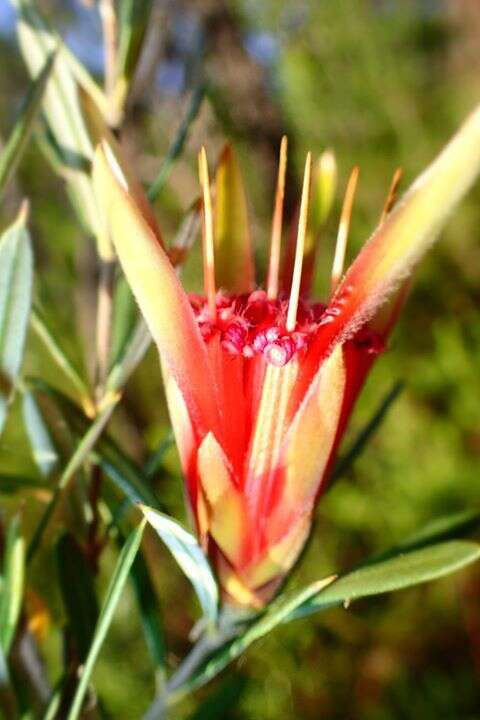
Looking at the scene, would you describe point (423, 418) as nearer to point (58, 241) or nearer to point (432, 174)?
point (58, 241)

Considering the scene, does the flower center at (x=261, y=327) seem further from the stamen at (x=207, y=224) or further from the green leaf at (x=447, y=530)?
the green leaf at (x=447, y=530)

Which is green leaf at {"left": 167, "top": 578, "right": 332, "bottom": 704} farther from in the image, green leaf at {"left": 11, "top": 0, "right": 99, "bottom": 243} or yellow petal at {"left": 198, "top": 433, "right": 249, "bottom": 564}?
green leaf at {"left": 11, "top": 0, "right": 99, "bottom": 243}

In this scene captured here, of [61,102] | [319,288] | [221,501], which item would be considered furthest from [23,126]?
[319,288]

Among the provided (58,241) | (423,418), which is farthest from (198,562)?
(58,241)

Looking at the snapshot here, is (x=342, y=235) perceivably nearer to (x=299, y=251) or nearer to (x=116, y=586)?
(x=299, y=251)

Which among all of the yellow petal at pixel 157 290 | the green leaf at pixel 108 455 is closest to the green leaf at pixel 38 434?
the green leaf at pixel 108 455

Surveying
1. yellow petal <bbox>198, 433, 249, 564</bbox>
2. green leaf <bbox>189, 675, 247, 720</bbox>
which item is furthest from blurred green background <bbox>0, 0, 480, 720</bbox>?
yellow petal <bbox>198, 433, 249, 564</bbox>
